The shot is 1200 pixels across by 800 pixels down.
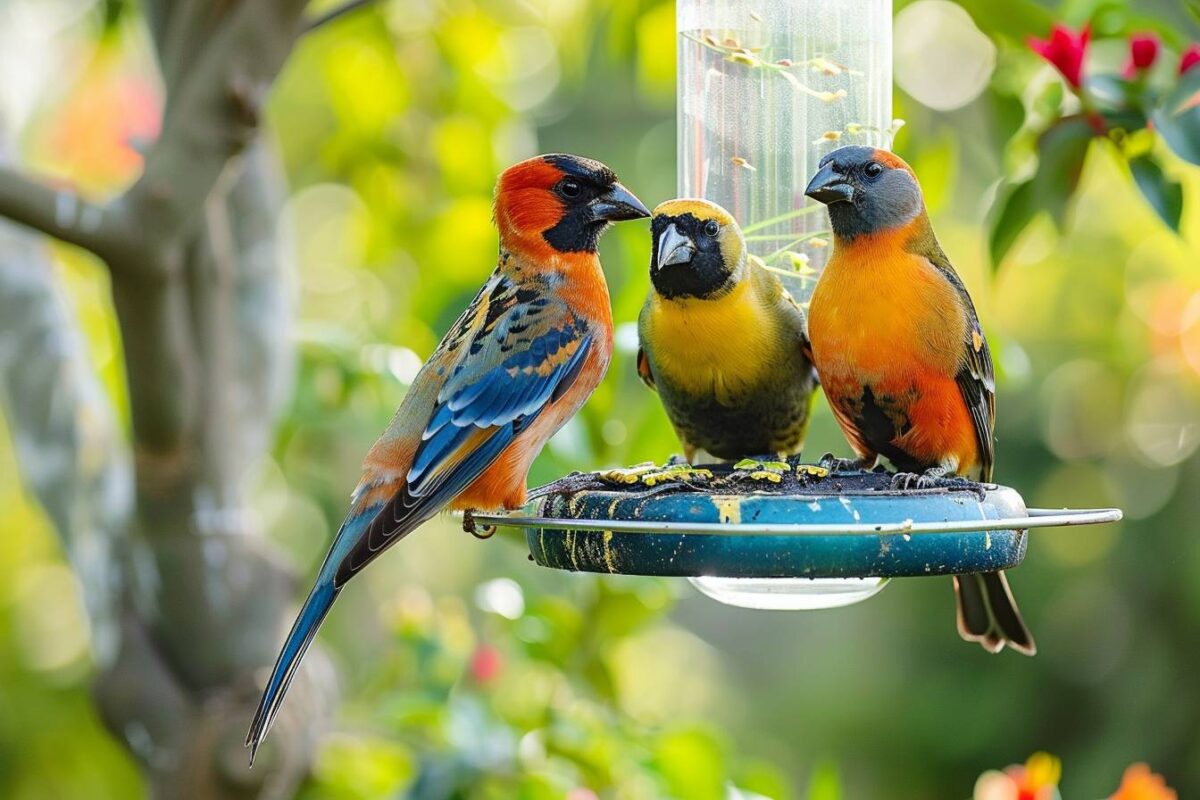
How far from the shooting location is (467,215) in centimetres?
476

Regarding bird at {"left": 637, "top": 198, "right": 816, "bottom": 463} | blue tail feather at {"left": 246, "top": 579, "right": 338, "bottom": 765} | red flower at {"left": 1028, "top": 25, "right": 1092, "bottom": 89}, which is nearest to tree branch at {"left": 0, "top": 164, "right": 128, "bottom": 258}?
blue tail feather at {"left": 246, "top": 579, "right": 338, "bottom": 765}

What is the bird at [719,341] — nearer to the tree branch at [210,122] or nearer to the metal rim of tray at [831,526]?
the metal rim of tray at [831,526]

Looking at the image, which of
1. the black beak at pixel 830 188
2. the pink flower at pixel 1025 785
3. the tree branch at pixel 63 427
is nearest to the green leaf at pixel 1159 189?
the black beak at pixel 830 188

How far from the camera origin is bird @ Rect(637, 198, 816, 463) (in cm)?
312

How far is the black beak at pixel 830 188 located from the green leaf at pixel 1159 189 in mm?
743

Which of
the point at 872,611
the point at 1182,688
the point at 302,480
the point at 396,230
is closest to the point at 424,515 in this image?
the point at 396,230

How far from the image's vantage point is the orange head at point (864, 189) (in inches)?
120

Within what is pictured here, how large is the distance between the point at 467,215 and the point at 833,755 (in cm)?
488

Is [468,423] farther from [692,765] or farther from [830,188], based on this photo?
[692,765]

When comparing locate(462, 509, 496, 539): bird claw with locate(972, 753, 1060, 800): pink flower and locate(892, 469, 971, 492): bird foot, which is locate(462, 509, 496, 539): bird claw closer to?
locate(892, 469, 971, 492): bird foot

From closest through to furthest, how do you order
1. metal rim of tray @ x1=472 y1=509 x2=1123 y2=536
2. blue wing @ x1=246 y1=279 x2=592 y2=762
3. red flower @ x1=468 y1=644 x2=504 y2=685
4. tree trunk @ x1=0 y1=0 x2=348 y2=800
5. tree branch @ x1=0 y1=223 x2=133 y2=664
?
metal rim of tray @ x1=472 y1=509 x2=1123 y2=536 → blue wing @ x1=246 y1=279 x2=592 y2=762 → tree trunk @ x1=0 y1=0 x2=348 y2=800 → tree branch @ x1=0 y1=223 x2=133 y2=664 → red flower @ x1=468 y1=644 x2=504 y2=685

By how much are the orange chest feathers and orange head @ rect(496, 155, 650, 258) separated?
48 centimetres

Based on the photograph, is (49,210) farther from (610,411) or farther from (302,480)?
(302,480)

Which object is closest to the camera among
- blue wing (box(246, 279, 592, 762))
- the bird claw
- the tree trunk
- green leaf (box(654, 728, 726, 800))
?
blue wing (box(246, 279, 592, 762))
